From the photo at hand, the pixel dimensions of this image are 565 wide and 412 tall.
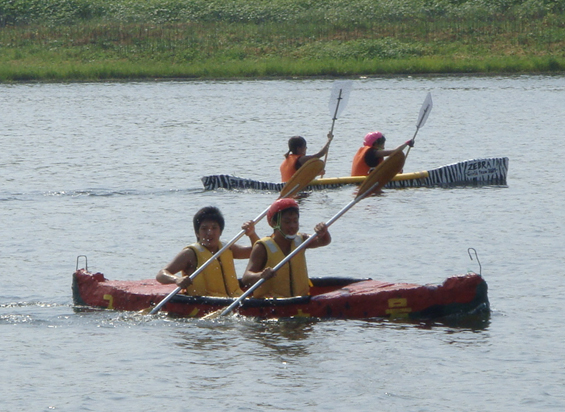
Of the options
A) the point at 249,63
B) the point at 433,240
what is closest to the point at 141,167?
the point at 433,240

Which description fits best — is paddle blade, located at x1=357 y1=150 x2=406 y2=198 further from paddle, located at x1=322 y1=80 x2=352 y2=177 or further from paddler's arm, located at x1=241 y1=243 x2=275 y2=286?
paddle, located at x1=322 y1=80 x2=352 y2=177

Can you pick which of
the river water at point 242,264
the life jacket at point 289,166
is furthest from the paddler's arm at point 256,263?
the life jacket at point 289,166

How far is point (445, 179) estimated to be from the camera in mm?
19781

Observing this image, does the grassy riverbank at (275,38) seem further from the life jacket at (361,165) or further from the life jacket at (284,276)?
the life jacket at (284,276)

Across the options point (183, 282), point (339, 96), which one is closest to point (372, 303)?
point (183, 282)

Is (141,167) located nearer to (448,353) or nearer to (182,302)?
(182,302)

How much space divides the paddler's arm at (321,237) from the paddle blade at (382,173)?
111 cm

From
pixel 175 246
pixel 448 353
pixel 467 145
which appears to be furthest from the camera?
pixel 467 145

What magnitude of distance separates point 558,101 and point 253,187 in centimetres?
1888

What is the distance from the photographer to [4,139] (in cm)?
2919

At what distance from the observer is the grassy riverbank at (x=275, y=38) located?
43.7 metres

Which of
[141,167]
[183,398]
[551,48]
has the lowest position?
[183,398]

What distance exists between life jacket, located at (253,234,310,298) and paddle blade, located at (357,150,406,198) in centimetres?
→ 126

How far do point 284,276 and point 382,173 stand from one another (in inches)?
68.0
